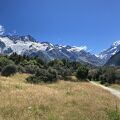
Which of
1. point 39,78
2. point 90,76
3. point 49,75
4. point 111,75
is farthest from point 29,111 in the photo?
point 90,76

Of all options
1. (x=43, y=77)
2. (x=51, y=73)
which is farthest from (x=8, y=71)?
(x=43, y=77)

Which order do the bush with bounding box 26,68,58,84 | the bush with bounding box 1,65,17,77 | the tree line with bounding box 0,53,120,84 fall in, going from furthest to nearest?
the bush with bounding box 1,65,17,77 < the tree line with bounding box 0,53,120,84 < the bush with bounding box 26,68,58,84

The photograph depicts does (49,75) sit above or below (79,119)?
above

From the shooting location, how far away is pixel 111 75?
8225cm

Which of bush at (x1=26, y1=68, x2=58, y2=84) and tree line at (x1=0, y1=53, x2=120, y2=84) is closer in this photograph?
bush at (x1=26, y1=68, x2=58, y2=84)

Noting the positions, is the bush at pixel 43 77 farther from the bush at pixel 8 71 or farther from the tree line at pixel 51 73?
the bush at pixel 8 71

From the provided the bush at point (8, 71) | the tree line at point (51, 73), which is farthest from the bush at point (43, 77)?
the bush at point (8, 71)

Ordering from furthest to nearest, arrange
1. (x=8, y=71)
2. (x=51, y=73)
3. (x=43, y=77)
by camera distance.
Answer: (x=51, y=73) → (x=8, y=71) → (x=43, y=77)

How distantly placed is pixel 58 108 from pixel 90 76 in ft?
281

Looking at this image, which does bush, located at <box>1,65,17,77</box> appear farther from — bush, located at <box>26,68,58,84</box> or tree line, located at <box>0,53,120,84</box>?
bush, located at <box>26,68,58,84</box>

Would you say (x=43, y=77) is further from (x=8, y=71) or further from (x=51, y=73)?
(x=8, y=71)

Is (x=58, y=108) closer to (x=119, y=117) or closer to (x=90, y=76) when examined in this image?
(x=119, y=117)

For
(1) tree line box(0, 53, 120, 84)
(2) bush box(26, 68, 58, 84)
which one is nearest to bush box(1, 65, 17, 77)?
(1) tree line box(0, 53, 120, 84)

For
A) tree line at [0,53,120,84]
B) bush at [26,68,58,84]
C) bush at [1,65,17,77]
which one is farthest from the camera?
bush at [1,65,17,77]
